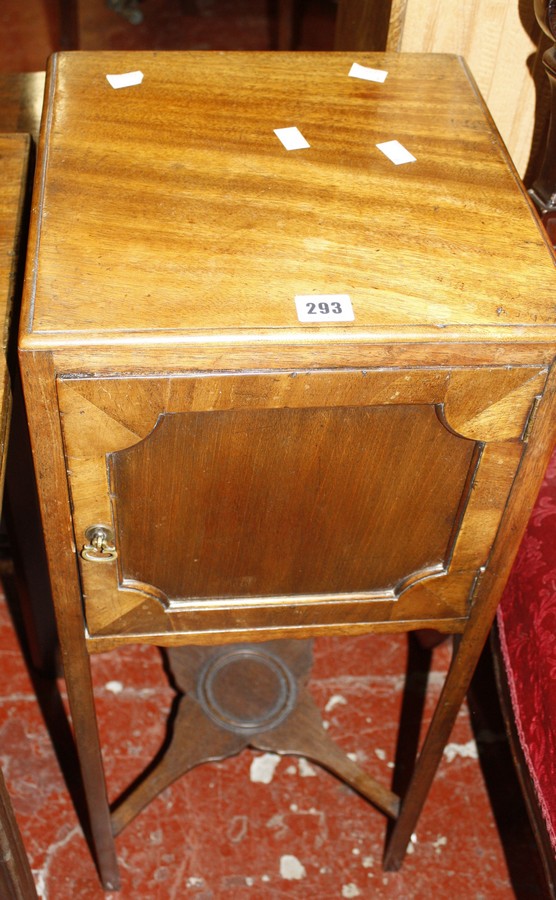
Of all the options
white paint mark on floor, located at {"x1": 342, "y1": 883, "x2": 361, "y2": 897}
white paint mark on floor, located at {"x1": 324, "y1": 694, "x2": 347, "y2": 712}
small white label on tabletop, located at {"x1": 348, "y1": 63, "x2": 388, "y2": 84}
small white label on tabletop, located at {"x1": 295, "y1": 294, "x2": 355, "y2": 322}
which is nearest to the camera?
small white label on tabletop, located at {"x1": 295, "y1": 294, "x2": 355, "y2": 322}

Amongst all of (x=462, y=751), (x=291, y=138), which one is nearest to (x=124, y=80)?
(x=291, y=138)

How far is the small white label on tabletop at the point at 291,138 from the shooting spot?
1.05 meters

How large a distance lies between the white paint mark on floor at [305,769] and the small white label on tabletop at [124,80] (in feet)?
3.77

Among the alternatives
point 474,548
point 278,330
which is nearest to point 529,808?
point 474,548

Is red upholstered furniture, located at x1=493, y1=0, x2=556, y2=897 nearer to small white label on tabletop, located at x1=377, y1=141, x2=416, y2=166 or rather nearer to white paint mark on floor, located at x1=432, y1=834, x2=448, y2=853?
small white label on tabletop, located at x1=377, y1=141, x2=416, y2=166

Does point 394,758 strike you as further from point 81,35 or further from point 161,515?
point 81,35

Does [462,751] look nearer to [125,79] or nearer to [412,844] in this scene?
[412,844]

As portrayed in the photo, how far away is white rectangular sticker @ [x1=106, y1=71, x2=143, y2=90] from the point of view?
43.7 inches

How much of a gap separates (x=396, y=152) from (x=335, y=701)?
1096 mm

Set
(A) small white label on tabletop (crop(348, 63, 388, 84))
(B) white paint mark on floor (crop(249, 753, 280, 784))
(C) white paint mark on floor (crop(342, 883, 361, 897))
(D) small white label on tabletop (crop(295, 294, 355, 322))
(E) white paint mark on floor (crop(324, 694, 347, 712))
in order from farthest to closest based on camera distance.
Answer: (E) white paint mark on floor (crop(324, 694, 347, 712)) → (B) white paint mark on floor (crop(249, 753, 280, 784)) → (C) white paint mark on floor (crop(342, 883, 361, 897)) → (A) small white label on tabletop (crop(348, 63, 388, 84)) → (D) small white label on tabletop (crop(295, 294, 355, 322))

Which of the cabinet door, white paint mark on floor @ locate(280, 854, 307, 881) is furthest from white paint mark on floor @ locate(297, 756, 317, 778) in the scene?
the cabinet door

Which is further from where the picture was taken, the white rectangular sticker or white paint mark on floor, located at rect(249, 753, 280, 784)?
white paint mark on floor, located at rect(249, 753, 280, 784)

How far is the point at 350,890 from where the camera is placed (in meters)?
1.54

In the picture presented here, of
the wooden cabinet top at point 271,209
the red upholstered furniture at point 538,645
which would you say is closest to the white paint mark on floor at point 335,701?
the red upholstered furniture at point 538,645
